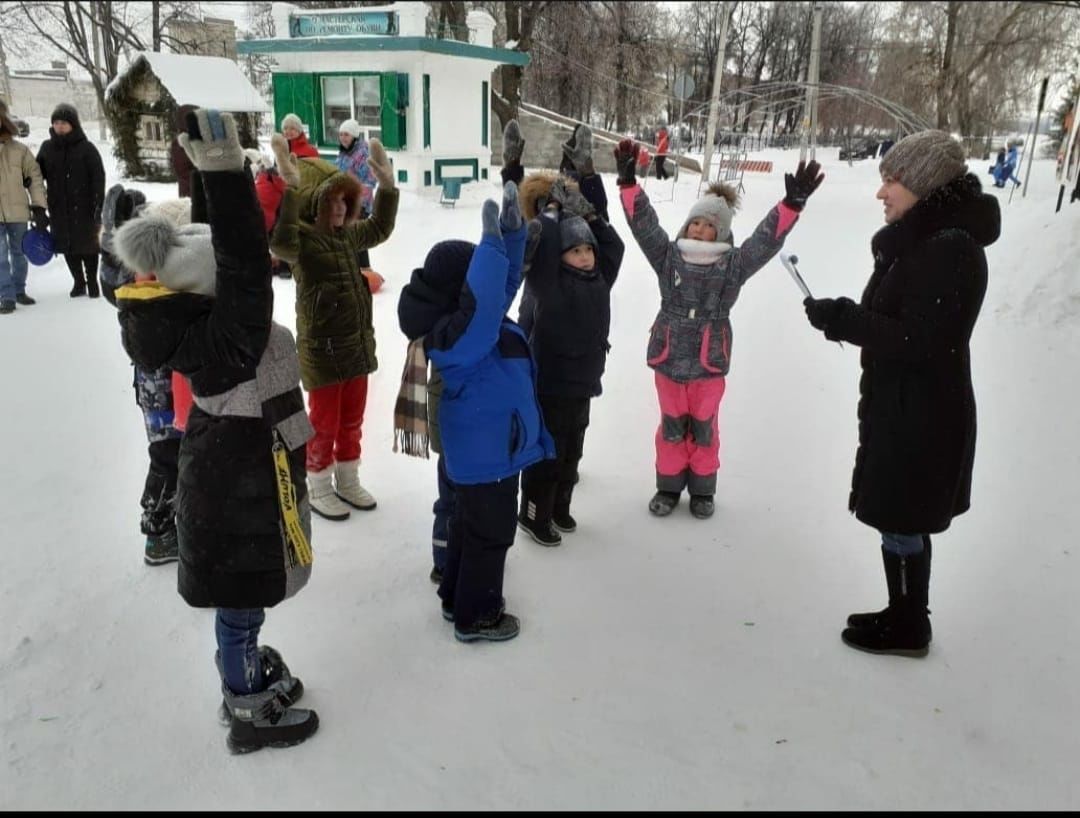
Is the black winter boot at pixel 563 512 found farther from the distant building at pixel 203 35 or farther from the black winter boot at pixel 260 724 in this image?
the distant building at pixel 203 35

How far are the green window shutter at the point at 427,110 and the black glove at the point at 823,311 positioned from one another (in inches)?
545

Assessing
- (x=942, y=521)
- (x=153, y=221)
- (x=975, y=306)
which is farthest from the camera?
(x=942, y=521)

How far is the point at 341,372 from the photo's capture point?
352 centimetres

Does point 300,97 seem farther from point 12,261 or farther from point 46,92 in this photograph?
point 46,92

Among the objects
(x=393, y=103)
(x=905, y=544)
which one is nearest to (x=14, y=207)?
(x=905, y=544)

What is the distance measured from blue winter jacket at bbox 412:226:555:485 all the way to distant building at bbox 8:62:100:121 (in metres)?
34.2

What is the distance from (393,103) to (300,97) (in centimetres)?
244

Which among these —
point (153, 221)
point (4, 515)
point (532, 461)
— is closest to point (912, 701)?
point (532, 461)

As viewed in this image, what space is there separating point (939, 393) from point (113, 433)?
4.36 metres

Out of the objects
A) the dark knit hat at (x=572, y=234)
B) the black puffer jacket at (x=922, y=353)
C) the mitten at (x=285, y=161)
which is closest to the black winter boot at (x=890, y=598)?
the black puffer jacket at (x=922, y=353)

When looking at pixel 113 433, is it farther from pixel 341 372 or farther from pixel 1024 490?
pixel 1024 490

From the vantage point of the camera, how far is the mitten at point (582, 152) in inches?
142

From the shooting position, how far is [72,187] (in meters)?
7.41

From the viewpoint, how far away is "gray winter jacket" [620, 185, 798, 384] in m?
3.54
